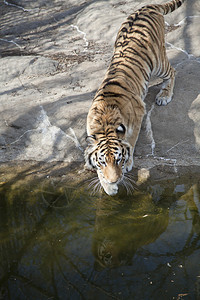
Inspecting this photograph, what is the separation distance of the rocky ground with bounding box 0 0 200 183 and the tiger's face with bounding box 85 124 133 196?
23.5 inches

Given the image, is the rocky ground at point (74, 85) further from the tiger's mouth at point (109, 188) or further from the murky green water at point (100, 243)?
the tiger's mouth at point (109, 188)

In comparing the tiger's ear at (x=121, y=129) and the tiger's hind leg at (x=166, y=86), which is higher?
the tiger's ear at (x=121, y=129)

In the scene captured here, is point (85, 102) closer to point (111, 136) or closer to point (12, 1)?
point (111, 136)

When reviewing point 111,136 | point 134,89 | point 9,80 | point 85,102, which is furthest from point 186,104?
point 9,80

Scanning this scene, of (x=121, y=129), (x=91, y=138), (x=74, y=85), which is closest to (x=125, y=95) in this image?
(x=121, y=129)

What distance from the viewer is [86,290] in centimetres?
281

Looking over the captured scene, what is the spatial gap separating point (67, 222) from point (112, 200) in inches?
21.8

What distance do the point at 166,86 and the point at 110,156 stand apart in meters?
2.25

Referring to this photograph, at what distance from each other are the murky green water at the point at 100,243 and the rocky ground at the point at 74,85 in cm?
65

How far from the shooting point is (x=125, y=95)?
4.37 meters

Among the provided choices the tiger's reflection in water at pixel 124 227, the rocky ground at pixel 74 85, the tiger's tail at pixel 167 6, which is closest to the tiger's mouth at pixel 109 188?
the tiger's reflection in water at pixel 124 227

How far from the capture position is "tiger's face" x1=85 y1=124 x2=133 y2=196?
3492 millimetres

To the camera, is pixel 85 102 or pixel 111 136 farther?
pixel 85 102

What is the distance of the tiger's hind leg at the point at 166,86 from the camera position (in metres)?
5.16
